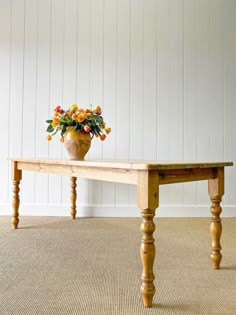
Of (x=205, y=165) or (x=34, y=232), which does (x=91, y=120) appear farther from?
(x=34, y=232)

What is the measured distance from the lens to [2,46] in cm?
314

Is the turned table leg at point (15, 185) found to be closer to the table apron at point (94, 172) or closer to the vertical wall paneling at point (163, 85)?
the table apron at point (94, 172)

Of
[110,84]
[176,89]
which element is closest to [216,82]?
[176,89]

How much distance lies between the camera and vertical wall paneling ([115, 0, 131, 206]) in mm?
3072

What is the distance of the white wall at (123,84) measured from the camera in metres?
3.08

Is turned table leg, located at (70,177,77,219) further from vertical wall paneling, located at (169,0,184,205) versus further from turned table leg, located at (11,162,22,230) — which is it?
vertical wall paneling, located at (169,0,184,205)

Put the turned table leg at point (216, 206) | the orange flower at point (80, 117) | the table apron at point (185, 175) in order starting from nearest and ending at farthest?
the table apron at point (185, 175)
the turned table leg at point (216, 206)
the orange flower at point (80, 117)

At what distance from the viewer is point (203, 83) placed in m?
3.12

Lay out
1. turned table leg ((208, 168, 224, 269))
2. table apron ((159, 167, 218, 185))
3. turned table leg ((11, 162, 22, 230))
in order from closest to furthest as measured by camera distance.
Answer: table apron ((159, 167, 218, 185))
turned table leg ((208, 168, 224, 269))
turned table leg ((11, 162, 22, 230))

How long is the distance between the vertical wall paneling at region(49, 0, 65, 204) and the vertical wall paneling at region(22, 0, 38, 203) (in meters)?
0.19

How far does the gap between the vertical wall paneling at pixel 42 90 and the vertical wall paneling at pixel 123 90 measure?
78 cm

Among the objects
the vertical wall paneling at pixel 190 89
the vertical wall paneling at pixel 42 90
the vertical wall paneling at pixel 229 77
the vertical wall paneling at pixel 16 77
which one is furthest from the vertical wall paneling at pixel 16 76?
the vertical wall paneling at pixel 229 77

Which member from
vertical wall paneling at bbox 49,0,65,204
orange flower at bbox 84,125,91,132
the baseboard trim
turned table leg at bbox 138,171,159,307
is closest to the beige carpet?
turned table leg at bbox 138,171,159,307

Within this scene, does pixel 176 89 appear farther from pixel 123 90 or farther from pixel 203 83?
pixel 123 90
